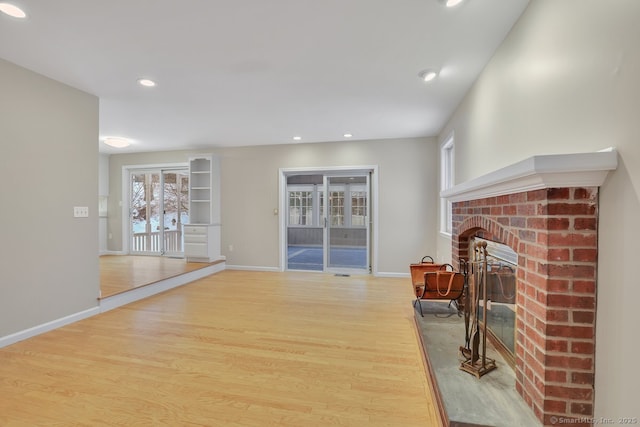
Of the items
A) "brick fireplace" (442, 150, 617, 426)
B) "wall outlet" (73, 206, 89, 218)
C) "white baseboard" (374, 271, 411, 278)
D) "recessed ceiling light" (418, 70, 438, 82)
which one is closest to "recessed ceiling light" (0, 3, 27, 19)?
"wall outlet" (73, 206, 89, 218)

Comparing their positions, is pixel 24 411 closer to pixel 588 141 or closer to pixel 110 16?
pixel 110 16

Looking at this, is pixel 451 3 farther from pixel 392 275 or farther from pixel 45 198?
pixel 392 275

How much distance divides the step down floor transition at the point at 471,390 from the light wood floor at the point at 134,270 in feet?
12.1

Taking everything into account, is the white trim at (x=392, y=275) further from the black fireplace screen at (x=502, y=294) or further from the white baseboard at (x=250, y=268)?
the black fireplace screen at (x=502, y=294)

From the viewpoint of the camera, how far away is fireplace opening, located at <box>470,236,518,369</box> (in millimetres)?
1966

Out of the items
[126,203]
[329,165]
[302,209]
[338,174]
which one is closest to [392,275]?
[338,174]

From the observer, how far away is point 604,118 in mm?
1228

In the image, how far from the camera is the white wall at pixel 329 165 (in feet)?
17.1

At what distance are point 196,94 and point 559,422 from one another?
3897 millimetres

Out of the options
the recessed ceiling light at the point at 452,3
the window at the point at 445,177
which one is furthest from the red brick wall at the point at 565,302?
the window at the point at 445,177

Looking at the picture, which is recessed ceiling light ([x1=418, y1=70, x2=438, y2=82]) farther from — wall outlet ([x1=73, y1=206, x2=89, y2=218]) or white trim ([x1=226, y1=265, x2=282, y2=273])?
white trim ([x1=226, y1=265, x2=282, y2=273])

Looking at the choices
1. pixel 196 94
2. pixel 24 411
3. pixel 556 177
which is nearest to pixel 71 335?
pixel 24 411

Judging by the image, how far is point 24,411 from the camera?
1760mm

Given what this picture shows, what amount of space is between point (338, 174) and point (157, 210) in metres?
4.33
